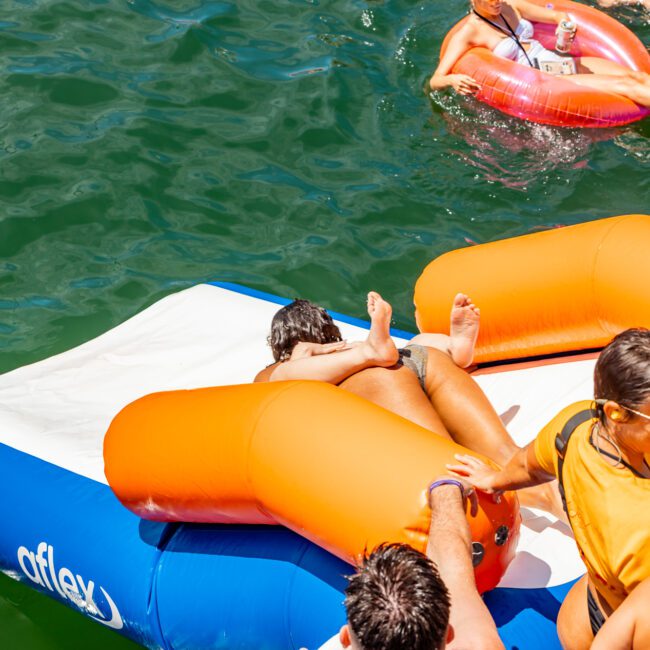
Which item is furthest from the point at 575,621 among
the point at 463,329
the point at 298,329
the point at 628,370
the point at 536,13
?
the point at 536,13

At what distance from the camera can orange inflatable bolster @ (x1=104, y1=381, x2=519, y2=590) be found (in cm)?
259

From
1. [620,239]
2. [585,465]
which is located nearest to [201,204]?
[620,239]

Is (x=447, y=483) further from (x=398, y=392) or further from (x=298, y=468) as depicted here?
(x=398, y=392)

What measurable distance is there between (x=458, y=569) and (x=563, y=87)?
413cm

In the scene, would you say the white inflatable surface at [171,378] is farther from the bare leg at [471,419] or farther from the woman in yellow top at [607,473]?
the woman in yellow top at [607,473]

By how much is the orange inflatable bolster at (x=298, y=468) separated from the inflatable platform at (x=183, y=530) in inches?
5.1

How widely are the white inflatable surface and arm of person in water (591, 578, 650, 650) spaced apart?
2.20 feet

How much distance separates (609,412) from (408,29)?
212 inches

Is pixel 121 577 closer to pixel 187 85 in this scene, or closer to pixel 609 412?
pixel 609 412

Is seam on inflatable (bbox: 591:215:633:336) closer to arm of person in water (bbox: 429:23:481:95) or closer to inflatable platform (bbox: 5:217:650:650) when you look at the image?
inflatable platform (bbox: 5:217:650:650)

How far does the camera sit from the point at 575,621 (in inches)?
98.9

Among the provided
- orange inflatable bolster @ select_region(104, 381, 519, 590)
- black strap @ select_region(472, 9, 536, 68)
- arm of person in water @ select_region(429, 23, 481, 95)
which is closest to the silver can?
black strap @ select_region(472, 9, 536, 68)

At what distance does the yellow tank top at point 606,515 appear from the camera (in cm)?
227

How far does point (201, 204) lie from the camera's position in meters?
5.76
